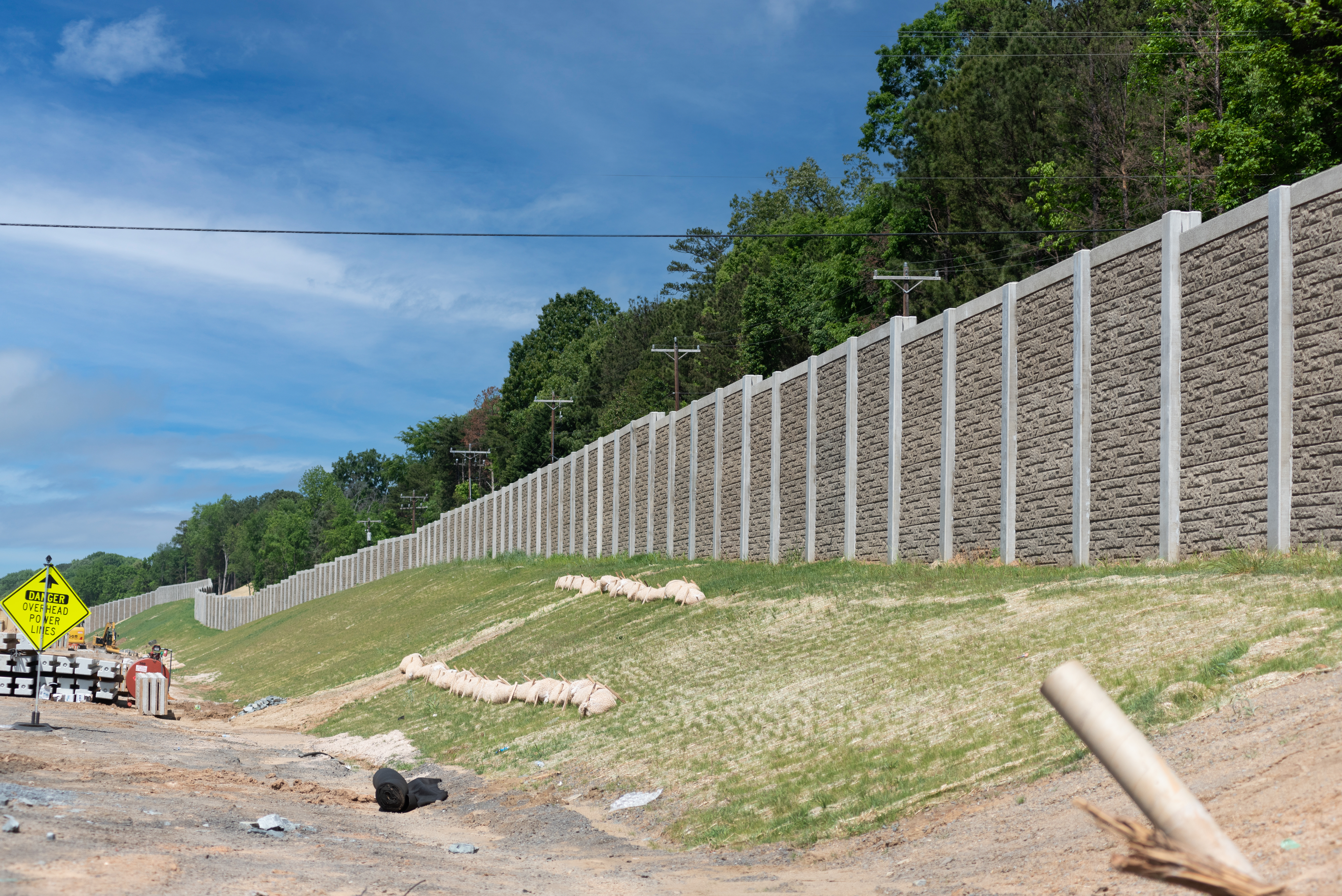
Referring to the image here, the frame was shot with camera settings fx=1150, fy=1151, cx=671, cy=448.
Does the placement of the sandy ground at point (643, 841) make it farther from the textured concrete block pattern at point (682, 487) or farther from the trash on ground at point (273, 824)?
the textured concrete block pattern at point (682, 487)

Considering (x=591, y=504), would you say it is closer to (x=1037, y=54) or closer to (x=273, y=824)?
(x=1037, y=54)

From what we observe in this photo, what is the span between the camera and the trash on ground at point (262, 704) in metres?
30.1

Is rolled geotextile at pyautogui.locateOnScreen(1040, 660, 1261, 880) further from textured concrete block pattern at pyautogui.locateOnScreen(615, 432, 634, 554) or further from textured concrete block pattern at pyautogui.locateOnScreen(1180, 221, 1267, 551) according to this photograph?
textured concrete block pattern at pyautogui.locateOnScreen(615, 432, 634, 554)

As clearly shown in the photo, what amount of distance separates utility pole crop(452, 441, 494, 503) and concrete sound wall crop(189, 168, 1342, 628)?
8896cm

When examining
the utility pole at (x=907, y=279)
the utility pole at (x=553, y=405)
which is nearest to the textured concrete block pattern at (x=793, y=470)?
the utility pole at (x=907, y=279)

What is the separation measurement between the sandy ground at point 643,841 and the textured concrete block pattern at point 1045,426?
999 centimetres

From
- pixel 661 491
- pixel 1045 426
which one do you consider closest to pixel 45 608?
pixel 1045 426

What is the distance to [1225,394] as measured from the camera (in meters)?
16.2

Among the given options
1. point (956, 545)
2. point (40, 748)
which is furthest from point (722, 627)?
point (40, 748)

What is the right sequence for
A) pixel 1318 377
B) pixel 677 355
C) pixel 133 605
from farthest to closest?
pixel 133 605, pixel 677 355, pixel 1318 377

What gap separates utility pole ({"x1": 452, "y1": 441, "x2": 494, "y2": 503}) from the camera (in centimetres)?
12475

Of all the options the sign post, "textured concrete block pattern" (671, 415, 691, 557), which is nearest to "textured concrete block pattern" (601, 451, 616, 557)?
"textured concrete block pattern" (671, 415, 691, 557)

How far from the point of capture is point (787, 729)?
44.2 ft

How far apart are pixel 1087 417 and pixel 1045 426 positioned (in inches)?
47.1
